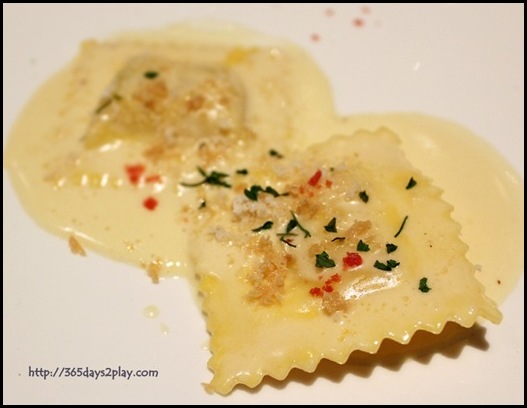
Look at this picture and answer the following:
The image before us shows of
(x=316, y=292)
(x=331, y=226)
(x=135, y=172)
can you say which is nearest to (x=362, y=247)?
(x=331, y=226)

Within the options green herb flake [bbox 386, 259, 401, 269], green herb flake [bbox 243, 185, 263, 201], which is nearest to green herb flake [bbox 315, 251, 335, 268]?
green herb flake [bbox 386, 259, 401, 269]

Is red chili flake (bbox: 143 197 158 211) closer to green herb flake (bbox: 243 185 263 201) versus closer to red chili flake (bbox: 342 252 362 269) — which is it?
green herb flake (bbox: 243 185 263 201)

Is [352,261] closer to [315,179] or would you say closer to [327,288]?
[327,288]

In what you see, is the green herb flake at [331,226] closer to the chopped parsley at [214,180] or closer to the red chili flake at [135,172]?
the chopped parsley at [214,180]

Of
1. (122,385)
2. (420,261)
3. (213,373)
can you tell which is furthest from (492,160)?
(122,385)

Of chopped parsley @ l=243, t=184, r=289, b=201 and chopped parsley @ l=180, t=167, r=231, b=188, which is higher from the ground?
chopped parsley @ l=243, t=184, r=289, b=201

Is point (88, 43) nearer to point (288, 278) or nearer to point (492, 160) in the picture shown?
point (288, 278)
